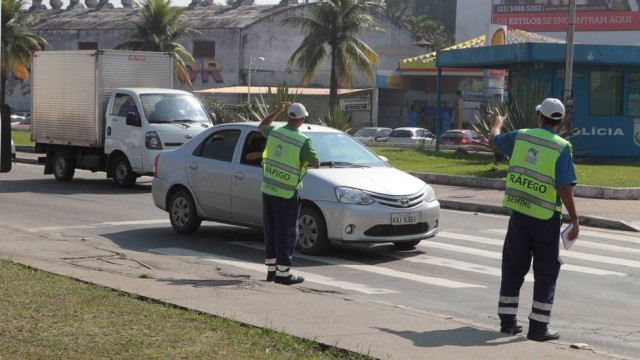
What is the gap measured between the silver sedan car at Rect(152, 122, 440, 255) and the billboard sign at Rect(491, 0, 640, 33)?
55597mm

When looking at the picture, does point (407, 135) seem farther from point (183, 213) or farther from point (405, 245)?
point (405, 245)

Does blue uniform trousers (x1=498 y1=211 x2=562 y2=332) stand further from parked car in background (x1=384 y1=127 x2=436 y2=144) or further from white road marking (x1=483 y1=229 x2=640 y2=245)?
parked car in background (x1=384 y1=127 x2=436 y2=144)

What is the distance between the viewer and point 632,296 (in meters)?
10.6

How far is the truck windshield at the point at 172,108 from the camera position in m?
21.5

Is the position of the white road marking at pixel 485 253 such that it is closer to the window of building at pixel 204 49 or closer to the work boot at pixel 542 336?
the work boot at pixel 542 336

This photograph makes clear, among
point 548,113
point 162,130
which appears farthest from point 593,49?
point 548,113

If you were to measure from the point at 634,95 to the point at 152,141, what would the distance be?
1506 centimetres

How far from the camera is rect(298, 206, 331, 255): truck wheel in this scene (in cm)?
1247

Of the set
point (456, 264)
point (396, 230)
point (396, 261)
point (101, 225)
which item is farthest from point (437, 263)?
point (101, 225)

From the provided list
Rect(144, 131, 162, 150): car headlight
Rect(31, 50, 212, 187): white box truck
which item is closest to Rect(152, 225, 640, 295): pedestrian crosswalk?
Rect(144, 131, 162, 150): car headlight

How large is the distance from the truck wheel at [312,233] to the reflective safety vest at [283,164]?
197 centimetres

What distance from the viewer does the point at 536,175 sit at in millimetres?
8031

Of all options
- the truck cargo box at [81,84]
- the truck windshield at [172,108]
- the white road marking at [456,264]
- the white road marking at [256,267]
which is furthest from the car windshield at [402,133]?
the white road marking at [256,267]

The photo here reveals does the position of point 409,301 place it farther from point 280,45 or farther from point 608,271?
point 280,45
